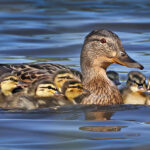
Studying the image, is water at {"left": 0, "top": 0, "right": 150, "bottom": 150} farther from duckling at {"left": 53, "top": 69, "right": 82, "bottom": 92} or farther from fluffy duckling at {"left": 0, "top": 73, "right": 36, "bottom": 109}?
duckling at {"left": 53, "top": 69, "right": 82, "bottom": 92}

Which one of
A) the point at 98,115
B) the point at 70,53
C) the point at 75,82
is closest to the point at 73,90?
the point at 75,82

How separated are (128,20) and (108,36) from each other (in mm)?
7535

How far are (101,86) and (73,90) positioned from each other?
2.22 ft

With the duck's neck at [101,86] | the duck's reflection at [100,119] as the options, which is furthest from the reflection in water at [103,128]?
the duck's neck at [101,86]

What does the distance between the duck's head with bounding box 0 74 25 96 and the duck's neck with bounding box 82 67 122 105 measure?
2.98ft

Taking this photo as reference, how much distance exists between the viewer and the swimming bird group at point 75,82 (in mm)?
8008

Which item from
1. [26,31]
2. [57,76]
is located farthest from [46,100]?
[26,31]

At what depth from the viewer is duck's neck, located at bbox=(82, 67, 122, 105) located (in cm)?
847

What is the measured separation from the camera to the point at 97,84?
8.55m

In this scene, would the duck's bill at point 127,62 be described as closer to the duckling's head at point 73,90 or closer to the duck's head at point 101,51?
the duck's head at point 101,51

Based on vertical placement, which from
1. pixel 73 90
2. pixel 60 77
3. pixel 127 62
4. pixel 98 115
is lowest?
pixel 98 115

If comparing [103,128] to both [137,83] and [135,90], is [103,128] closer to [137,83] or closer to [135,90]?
[135,90]

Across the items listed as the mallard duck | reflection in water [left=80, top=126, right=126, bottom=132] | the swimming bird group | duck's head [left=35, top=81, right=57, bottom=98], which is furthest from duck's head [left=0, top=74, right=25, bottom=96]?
reflection in water [left=80, top=126, right=126, bottom=132]

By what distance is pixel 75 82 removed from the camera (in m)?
8.08
